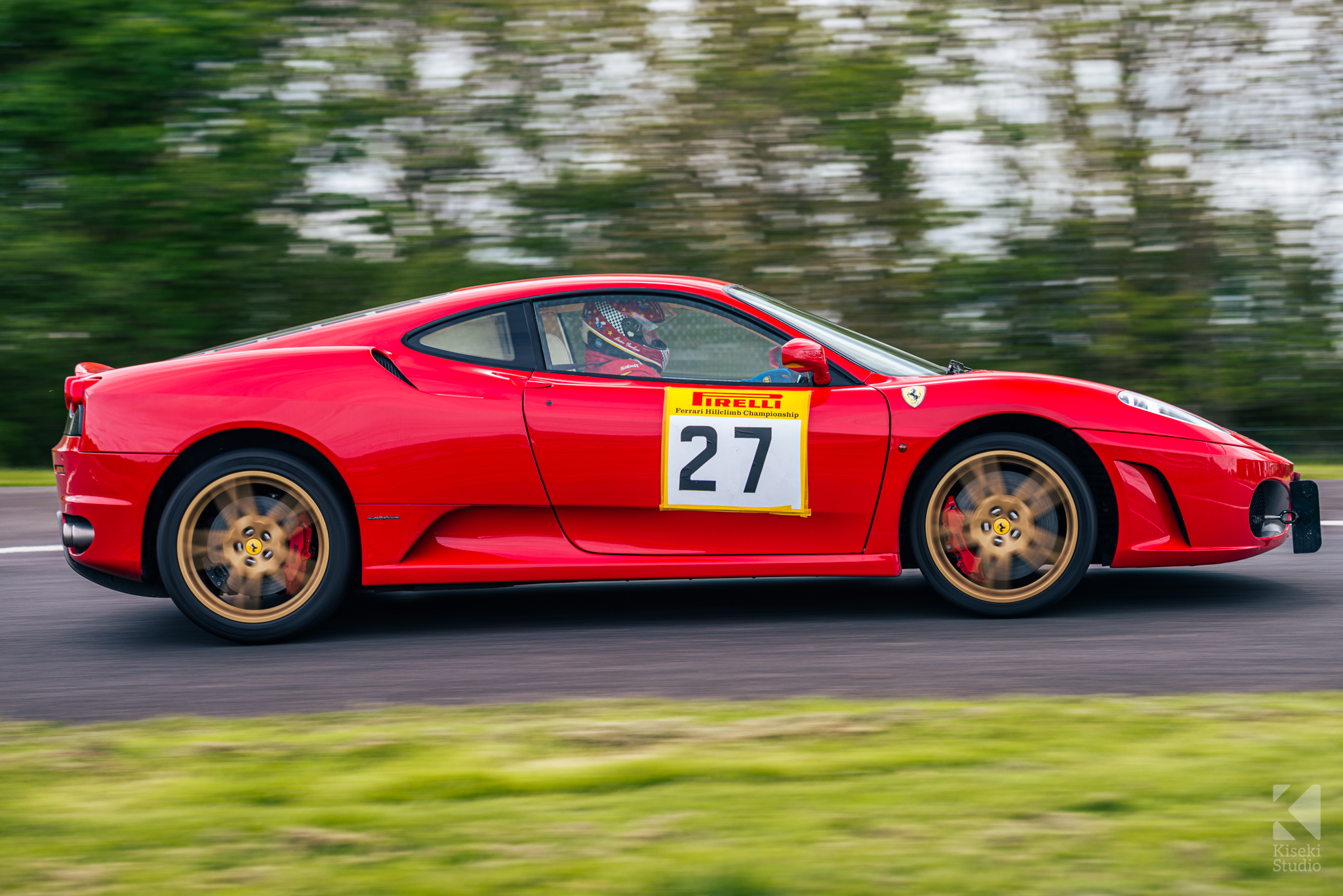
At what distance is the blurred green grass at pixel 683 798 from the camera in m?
2.39

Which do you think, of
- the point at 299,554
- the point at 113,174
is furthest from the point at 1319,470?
the point at 113,174

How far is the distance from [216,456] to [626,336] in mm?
1618

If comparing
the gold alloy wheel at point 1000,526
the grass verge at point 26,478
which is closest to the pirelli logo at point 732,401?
the gold alloy wheel at point 1000,526

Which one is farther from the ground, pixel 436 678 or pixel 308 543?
pixel 308 543

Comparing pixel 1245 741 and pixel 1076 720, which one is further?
pixel 1076 720

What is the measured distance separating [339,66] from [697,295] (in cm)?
794

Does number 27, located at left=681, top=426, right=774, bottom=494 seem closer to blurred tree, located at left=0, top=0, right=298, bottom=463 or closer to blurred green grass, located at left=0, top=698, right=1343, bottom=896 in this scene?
blurred green grass, located at left=0, top=698, right=1343, bottom=896

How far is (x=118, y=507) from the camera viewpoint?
4.54 metres

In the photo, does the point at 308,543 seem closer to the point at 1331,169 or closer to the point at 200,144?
the point at 200,144

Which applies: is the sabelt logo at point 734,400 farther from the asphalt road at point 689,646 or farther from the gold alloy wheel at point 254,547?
the gold alloy wheel at point 254,547

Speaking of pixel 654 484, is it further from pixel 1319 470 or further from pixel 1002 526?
pixel 1319 470

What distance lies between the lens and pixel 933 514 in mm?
4609

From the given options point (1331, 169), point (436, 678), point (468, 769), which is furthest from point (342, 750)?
point (1331, 169)

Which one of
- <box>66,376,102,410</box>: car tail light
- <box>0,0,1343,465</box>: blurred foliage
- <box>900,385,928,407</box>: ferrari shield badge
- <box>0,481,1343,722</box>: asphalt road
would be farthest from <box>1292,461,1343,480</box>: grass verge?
<box>66,376,102,410</box>: car tail light
